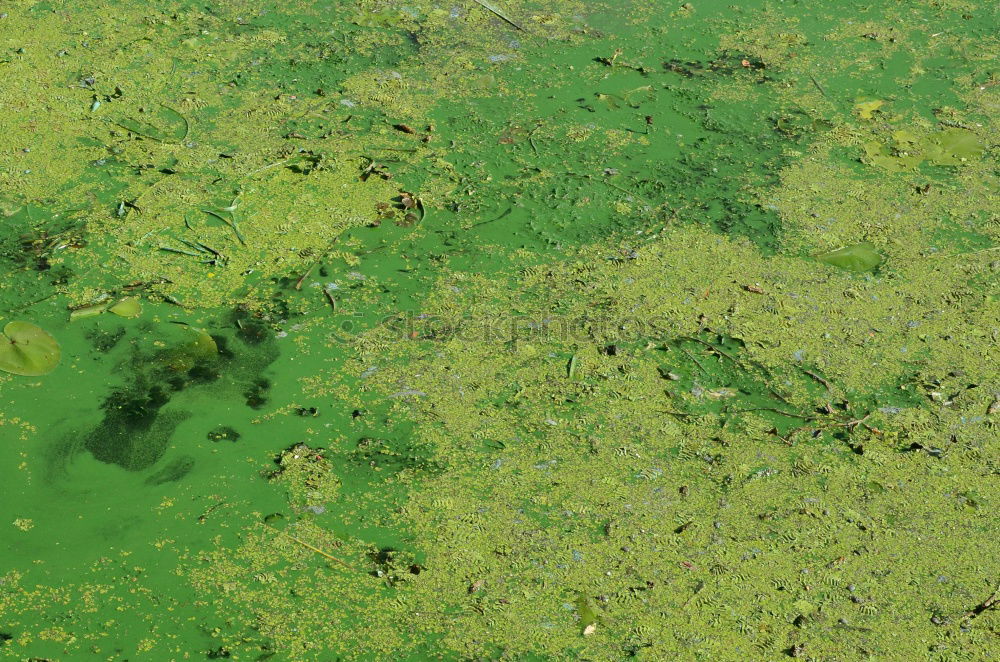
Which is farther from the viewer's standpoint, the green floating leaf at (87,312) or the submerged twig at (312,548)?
the green floating leaf at (87,312)

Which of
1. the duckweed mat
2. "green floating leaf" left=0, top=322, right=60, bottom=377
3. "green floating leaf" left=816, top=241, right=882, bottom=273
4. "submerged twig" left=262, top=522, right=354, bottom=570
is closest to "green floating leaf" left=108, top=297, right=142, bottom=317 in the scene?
the duckweed mat

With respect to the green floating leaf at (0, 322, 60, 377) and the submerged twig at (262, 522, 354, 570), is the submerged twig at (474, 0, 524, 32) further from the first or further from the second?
the submerged twig at (262, 522, 354, 570)

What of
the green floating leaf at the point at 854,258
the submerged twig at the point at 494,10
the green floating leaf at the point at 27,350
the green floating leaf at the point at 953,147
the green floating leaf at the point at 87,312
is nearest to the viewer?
the green floating leaf at the point at 27,350

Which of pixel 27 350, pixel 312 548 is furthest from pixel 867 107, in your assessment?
pixel 27 350

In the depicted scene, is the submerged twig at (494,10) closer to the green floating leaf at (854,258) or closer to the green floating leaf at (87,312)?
the green floating leaf at (854,258)

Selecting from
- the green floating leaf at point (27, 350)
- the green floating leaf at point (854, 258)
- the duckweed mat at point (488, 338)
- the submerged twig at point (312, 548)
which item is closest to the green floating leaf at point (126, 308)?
the duckweed mat at point (488, 338)

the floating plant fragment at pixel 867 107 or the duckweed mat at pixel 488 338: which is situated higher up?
the floating plant fragment at pixel 867 107

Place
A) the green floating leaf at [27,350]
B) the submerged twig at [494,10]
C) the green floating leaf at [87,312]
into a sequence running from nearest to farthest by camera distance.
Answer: the green floating leaf at [27,350] < the green floating leaf at [87,312] < the submerged twig at [494,10]
